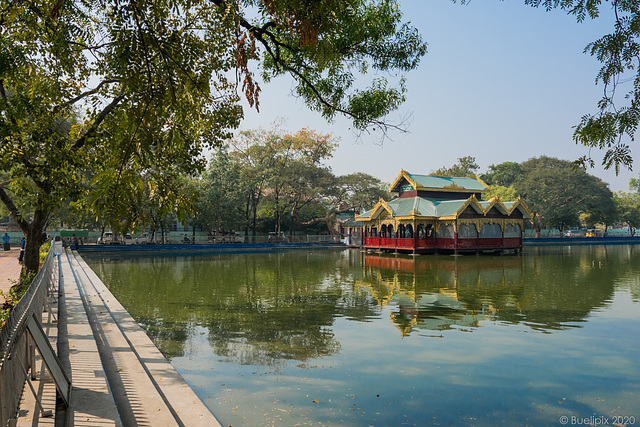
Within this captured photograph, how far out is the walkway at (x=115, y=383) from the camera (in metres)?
4.59

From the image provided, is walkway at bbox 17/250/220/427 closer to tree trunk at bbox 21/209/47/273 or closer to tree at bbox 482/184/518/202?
tree trunk at bbox 21/209/47/273

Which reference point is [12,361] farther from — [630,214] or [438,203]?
[630,214]

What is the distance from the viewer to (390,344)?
894 centimetres

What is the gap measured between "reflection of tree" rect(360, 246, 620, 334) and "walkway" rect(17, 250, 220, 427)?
5602 millimetres

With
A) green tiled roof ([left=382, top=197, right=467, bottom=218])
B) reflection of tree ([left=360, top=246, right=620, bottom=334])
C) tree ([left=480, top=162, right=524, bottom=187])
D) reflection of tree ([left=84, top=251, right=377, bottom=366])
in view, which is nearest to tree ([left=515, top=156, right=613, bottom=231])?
tree ([left=480, top=162, right=524, bottom=187])

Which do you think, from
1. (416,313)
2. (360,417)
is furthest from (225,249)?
(360,417)

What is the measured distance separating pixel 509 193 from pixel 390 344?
6515cm

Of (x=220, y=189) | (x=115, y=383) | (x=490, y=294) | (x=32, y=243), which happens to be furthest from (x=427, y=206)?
(x=115, y=383)

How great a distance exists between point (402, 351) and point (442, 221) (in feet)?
102

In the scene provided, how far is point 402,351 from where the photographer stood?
27.7ft

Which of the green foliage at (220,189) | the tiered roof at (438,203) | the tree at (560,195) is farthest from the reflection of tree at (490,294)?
the tree at (560,195)

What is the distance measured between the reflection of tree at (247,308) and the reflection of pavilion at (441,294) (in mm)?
992

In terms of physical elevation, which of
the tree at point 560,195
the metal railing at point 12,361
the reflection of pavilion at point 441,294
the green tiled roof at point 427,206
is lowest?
the reflection of pavilion at point 441,294

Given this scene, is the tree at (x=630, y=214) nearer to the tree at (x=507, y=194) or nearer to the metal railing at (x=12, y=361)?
the tree at (x=507, y=194)
